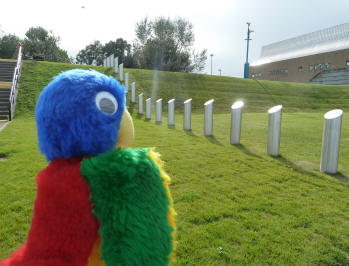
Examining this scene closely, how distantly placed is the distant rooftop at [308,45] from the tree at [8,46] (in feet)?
178

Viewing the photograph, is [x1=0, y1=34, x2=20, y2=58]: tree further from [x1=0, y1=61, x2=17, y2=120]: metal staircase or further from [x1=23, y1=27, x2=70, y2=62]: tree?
[x1=0, y1=61, x2=17, y2=120]: metal staircase

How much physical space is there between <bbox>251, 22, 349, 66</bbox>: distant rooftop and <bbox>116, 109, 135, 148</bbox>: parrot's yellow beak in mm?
55262

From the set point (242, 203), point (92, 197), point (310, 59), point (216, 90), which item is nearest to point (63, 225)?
point (92, 197)

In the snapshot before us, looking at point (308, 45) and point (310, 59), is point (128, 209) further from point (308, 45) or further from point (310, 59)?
point (308, 45)

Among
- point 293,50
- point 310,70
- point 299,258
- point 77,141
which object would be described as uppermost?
point 293,50

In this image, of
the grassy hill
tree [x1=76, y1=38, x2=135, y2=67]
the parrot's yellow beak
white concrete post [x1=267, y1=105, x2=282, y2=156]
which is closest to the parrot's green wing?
the parrot's yellow beak

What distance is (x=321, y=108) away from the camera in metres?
21.2

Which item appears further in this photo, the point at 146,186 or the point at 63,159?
the point at 63,159

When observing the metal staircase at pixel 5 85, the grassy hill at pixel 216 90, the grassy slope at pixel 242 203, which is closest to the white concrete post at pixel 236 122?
the grassy slope at pixel 242 203

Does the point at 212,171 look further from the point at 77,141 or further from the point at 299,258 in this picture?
the point at 77,141

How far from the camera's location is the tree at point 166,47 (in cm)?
4000

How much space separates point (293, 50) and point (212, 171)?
64.1 metres

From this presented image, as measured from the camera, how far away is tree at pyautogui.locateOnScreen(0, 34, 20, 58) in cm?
4315

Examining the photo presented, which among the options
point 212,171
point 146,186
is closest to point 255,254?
point 146,186
